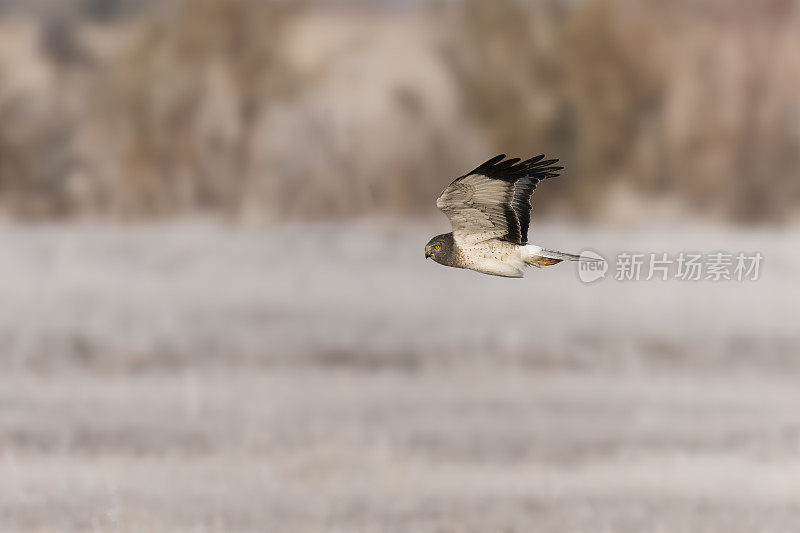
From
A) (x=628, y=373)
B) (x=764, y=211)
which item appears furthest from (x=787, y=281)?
(x=628, y=373)

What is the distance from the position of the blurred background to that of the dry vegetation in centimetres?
2

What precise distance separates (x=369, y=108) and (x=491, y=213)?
6.55 metres

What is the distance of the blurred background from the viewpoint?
236 inches

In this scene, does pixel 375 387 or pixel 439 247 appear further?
pixel 375 387

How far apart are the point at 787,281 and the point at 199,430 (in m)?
4.50

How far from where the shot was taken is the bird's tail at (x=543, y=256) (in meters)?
1.24

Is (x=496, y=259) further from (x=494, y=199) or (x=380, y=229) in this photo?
(x=380, y=229)

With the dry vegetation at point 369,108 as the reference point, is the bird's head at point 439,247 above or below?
below

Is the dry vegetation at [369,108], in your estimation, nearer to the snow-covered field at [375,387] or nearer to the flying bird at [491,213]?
the snow-covered field at [375,387]

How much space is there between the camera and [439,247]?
1435 millimetres
